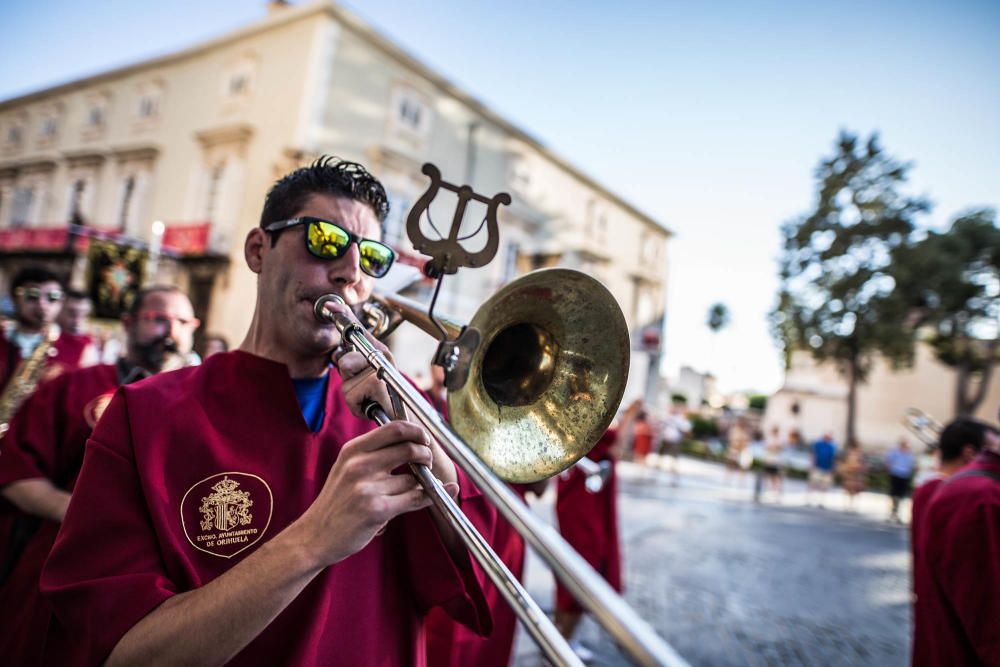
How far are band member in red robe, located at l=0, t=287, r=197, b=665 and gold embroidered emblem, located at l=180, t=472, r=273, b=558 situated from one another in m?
0.98

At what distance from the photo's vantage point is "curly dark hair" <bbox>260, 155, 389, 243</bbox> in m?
1.63

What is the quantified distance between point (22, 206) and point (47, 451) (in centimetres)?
2879

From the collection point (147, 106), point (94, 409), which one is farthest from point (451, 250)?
point (147, 106)

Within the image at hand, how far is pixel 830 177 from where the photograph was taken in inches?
1014

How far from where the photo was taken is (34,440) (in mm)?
2277

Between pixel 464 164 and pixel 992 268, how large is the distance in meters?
22.7

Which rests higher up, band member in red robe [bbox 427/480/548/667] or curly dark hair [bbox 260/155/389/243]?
curly dark hair [bbox 260/155/389/243]

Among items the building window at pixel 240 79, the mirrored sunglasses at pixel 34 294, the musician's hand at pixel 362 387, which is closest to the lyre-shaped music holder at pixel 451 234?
the musician's hand at pixel 362 387

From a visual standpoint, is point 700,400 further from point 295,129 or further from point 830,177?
point 295,129

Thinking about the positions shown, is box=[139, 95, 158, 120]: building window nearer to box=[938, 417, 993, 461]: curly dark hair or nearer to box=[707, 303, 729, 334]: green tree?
box=[938, 417, 993, 461]: curly dark hair

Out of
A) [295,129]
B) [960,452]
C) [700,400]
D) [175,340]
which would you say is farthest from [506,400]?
[700,400]

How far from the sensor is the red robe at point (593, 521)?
425 cm

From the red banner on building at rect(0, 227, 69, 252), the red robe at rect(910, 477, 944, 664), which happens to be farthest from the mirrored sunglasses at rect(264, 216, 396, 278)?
the red banner on building at rect(0, 227, 69, 252)

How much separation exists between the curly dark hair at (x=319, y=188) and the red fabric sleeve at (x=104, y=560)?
2.46 ft
